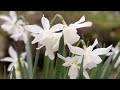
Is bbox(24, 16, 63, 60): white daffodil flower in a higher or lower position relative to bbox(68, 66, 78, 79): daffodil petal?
higher

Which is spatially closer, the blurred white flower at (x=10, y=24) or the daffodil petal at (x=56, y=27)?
the daffodil petal at (x=56, y=27)

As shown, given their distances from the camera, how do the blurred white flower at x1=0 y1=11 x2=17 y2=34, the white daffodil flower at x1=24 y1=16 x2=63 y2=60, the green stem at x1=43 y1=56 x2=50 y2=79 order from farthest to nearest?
the blurred white flower at x1=0 y1=11 x2=17 y2=34 < the green stem at x1=43 y1=56 x2=50 y2=79 < the white daffodil flower at x1=24 y1=16 x2=63 y2=60

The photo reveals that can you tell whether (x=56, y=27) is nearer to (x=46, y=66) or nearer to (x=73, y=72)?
(x=73, y=72)

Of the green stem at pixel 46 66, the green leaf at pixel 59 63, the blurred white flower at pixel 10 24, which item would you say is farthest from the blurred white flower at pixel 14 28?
the green leaf at pixel 59 63

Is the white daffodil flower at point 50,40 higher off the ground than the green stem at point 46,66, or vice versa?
the white daffodil flower at point 50,40

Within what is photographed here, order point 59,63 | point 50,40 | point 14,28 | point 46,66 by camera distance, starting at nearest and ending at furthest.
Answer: point 50,40, point 59,63, point 46,66, point 14,28

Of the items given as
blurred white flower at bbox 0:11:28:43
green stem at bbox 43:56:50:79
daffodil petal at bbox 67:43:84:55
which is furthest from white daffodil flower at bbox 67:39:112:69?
blurred white flower at bbox 0:11:28:43

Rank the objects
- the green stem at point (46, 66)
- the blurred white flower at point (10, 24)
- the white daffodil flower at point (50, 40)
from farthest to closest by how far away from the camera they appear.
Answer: the blurred white flower at point (10, 24) < the green stem at point (46, 66) < the white daffodil flower at point (50, 40)

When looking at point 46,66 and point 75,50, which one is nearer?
point 75,50

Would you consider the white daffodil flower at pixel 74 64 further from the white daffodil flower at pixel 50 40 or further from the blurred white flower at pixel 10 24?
the blurred white flower at pixel 10 24

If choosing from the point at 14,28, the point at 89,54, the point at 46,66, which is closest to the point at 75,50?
the point at 89,54

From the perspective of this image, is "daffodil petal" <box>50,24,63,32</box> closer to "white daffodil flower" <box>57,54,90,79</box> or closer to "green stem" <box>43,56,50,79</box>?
"white daffodil flower" <box>57,54,90,79</box>
